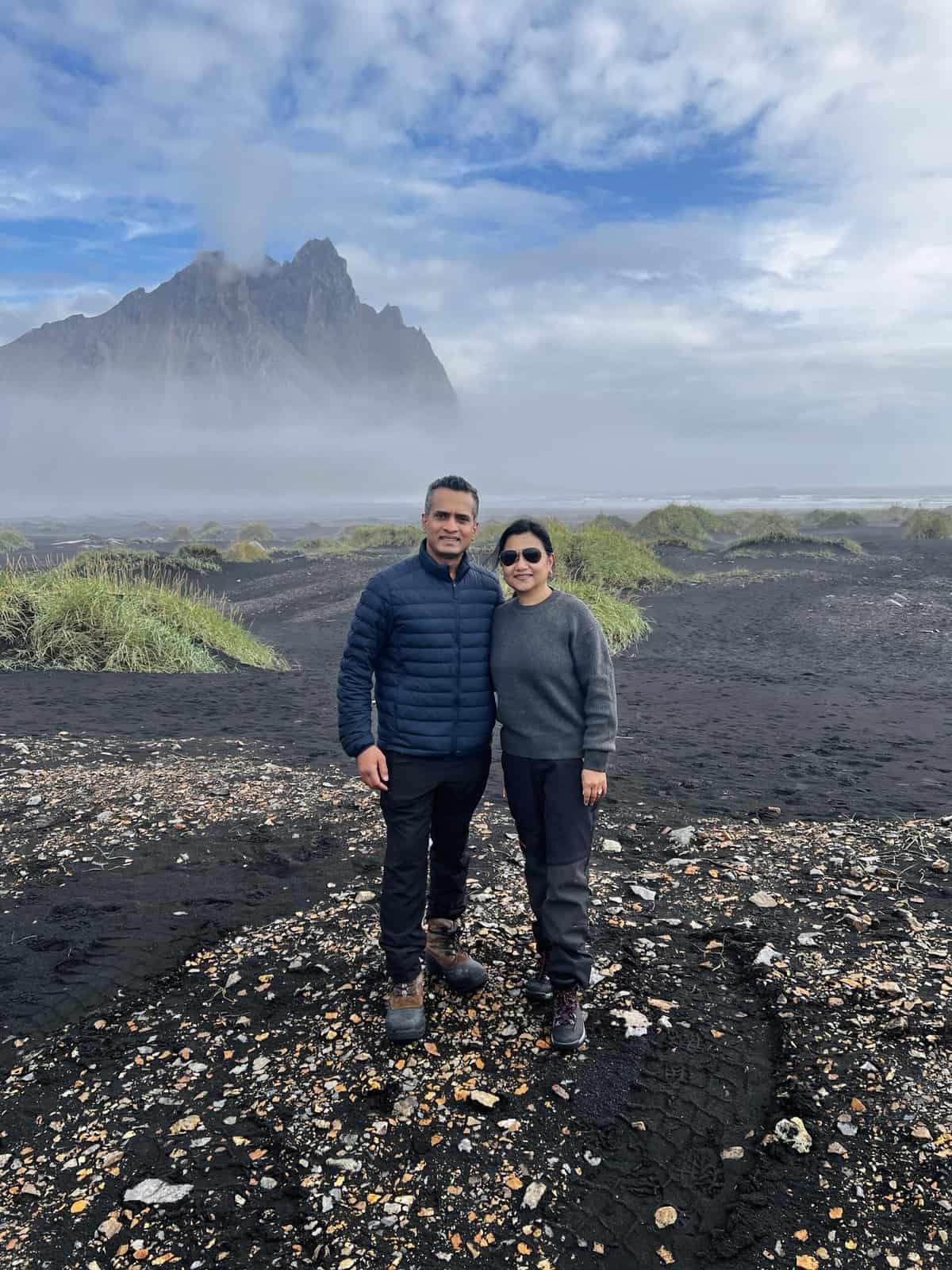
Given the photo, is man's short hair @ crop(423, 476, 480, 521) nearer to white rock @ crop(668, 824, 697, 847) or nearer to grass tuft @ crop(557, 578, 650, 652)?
white rock @ crop(668, 824, 697, 847)

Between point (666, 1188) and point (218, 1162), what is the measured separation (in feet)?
5.39

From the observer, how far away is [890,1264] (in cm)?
233

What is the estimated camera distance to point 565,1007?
3.38 meters

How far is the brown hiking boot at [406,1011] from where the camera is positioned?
135 inches

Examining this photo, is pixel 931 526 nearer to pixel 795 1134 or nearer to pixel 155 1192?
pixel 795 1134

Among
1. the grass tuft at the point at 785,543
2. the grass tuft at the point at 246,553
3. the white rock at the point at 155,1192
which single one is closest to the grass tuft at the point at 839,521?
the grass tuft at the point at 785,543

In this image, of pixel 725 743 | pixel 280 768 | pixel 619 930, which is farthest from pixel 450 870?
pixel 725 743

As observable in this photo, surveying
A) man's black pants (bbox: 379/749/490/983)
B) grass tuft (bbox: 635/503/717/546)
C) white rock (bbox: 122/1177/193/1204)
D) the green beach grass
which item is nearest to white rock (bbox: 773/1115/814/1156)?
man's black pants (bbox: 379/749/490/983)

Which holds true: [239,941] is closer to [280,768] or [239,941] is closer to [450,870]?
[450,870]

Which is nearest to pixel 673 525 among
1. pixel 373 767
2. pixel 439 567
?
pixel 439 567

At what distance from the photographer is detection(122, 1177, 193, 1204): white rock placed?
2.63 m

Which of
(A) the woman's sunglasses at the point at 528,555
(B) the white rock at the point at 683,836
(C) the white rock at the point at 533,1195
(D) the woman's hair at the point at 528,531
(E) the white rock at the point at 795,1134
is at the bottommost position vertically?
(C) the white rock at the point at 533,1195

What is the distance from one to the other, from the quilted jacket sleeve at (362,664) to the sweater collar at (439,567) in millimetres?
231

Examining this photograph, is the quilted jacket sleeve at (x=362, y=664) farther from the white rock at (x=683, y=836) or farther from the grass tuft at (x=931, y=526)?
the grass tuft at (x=931, y=526)
